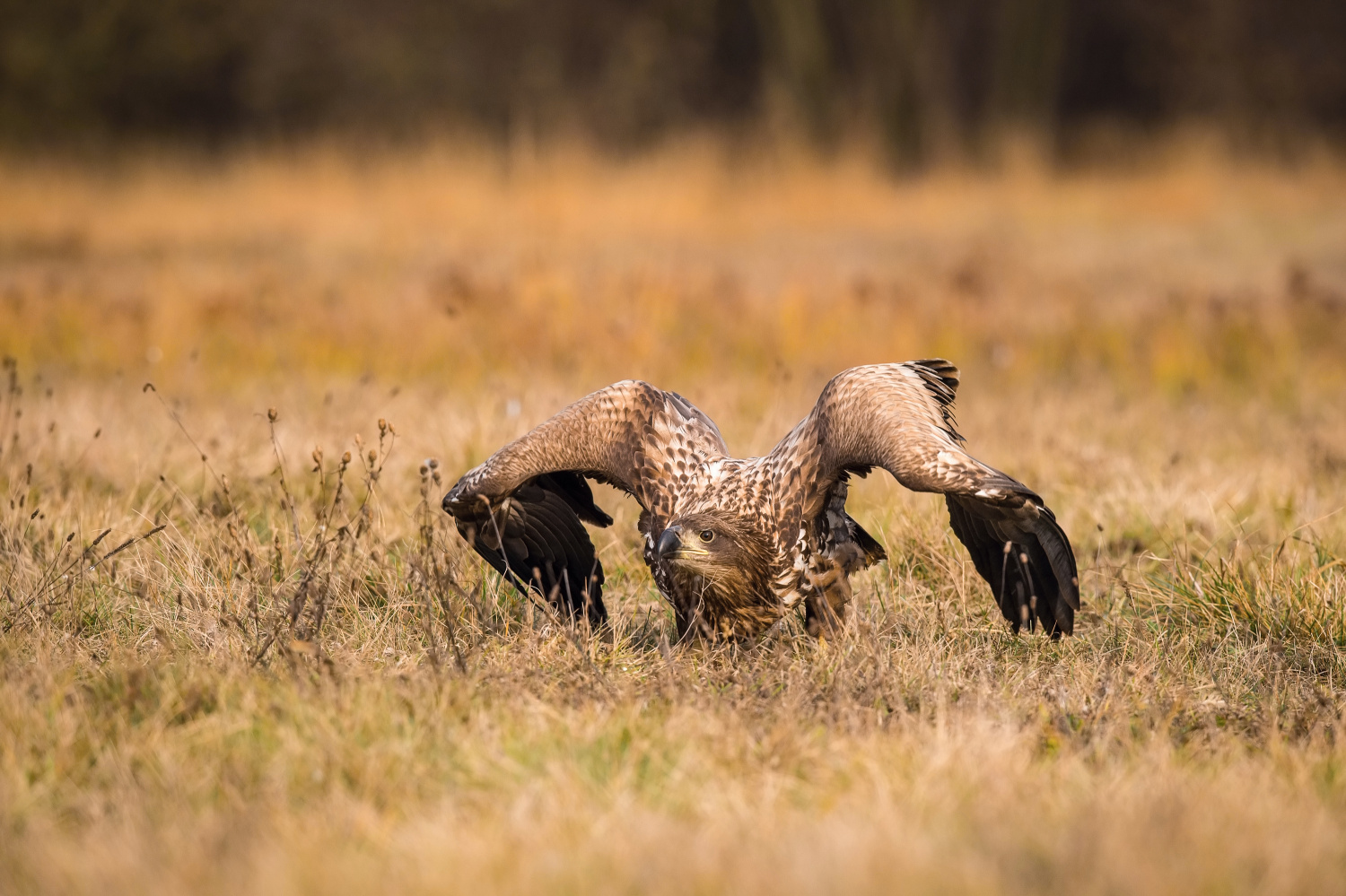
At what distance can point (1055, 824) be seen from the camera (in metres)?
2.34

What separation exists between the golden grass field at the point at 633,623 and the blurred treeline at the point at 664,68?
27.0 ft

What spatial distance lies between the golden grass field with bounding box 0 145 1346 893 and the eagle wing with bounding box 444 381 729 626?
0.14 meters

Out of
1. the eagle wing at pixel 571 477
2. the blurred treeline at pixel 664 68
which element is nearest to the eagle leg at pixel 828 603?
the eagle wing at pixel 571 477

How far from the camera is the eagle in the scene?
3021mm

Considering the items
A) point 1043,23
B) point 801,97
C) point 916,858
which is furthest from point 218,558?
point 1043,23

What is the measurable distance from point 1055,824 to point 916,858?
36 cm

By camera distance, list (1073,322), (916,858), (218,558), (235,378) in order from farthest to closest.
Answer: (1073,322) → (235,378) → (218,558) → (916,858)

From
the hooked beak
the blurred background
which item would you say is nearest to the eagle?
the hooked beak

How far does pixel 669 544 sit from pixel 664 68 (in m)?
17.6

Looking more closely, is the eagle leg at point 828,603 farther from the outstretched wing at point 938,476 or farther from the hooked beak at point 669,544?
the hooked beak at point 669,544

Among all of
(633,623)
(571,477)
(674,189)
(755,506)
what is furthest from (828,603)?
(674,189)

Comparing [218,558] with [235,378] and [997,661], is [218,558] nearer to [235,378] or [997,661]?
[997,661]

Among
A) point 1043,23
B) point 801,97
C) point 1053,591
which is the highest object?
point 1043,23

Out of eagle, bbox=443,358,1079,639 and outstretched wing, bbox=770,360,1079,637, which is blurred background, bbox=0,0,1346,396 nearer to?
eagle, bbox=443,358,1079,639
